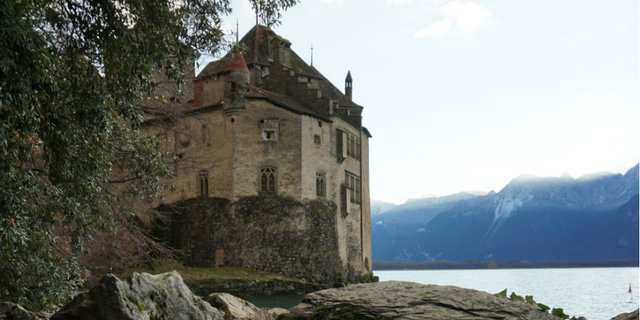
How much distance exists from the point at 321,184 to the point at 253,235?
7.10 metres

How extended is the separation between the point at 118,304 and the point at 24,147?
431 centimetres

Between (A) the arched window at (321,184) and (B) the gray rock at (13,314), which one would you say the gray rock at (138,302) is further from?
(A) the arched window at (321,184)

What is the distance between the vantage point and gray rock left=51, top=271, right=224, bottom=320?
10.8 meters

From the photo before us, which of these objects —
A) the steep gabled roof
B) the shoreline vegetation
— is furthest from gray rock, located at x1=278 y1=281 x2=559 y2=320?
the steep gabled roof

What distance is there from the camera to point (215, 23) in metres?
17.9

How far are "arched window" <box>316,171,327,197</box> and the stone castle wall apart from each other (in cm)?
179

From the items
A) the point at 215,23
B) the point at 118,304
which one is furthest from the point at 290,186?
the point at 118,304

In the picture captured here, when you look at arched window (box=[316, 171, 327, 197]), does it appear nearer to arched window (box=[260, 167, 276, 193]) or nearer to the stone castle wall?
the stone castle wall

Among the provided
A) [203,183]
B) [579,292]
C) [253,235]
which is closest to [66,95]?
[253,235]

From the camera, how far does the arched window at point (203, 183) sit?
5525 centimetres

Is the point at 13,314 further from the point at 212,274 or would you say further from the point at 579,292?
the point at 579,292

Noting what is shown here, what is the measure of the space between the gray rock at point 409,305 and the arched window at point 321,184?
43976 mm

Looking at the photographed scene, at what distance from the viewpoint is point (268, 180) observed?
54938mm

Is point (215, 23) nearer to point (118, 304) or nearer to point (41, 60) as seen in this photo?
point (41, 60)
